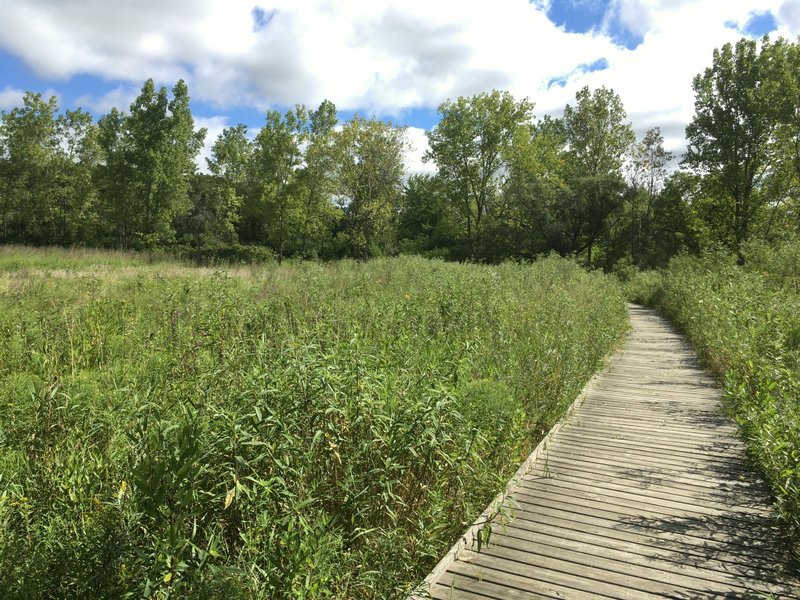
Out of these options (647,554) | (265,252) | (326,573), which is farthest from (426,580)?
(265,252)

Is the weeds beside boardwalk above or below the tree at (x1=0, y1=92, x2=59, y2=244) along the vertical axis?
below

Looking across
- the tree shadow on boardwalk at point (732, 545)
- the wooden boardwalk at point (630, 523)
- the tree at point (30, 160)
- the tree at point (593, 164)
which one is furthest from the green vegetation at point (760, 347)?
the tree at point (30, 160)

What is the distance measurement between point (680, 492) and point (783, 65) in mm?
22864

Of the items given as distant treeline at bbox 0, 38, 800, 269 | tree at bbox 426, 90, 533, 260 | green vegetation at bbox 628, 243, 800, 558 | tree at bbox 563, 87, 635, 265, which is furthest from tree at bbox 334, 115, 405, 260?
green vegetation at bbox 628, 243, 800, 558

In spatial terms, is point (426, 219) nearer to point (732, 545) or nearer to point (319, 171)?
point (319, 171)

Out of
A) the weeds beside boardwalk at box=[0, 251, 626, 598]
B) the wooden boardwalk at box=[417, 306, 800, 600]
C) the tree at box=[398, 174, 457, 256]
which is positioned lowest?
the wooden boardwalk at box=[417, 306, 800, 600]

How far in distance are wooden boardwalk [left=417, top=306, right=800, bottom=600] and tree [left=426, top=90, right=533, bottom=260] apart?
31.8 meters

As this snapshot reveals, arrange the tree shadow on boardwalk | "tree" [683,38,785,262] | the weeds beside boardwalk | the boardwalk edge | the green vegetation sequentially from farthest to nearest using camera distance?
"tree" [683,38,785,262], the green vegetation, the tree shadow on boardwalk, the boardwalk edge, the weeds beside boardwalk

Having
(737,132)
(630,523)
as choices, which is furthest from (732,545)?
(737,132)

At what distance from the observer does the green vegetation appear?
4105mm

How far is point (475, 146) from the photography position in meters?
37.3

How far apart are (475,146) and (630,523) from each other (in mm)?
36210

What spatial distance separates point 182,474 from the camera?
2.33 m

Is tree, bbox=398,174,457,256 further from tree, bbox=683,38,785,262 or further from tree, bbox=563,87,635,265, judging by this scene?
tree, bbox=683,38,785,262
